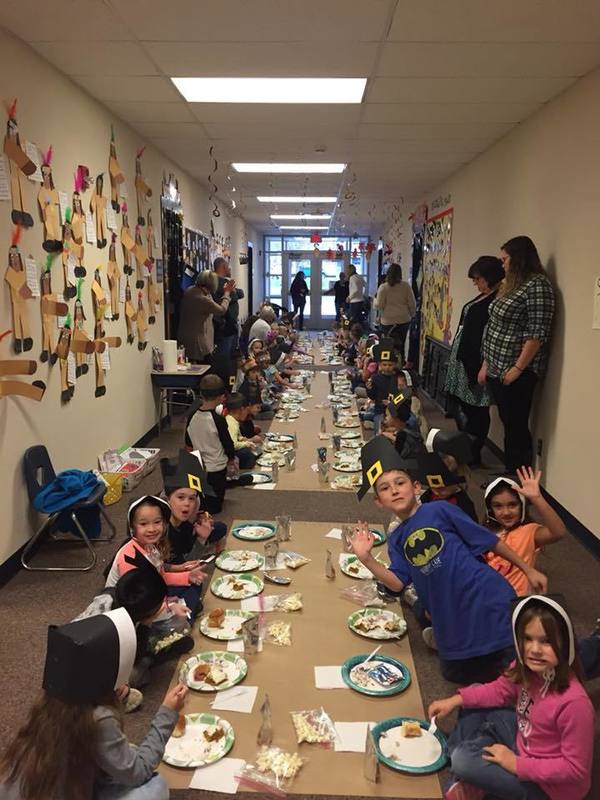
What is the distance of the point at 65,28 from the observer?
319 centimetres

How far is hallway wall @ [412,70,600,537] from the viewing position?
3.79 m

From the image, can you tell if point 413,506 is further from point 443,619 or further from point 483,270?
point 483,270

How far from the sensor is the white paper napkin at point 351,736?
204cm

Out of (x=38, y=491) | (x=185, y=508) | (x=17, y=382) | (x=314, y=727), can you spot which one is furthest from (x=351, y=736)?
(x=17, y=382)

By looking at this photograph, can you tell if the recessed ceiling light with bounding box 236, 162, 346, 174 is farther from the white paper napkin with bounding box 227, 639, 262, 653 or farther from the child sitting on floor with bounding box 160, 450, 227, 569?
the white paper napkin with bounding box 227, 639, 262, 653

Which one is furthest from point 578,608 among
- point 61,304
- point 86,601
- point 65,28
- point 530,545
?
point 65,28

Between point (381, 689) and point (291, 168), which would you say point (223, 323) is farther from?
point (381, 689)

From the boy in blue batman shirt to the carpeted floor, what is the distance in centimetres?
24

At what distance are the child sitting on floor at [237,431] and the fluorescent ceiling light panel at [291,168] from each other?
3.24 metres

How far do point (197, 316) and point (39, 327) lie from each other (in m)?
3.61

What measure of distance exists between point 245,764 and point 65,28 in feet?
11.1

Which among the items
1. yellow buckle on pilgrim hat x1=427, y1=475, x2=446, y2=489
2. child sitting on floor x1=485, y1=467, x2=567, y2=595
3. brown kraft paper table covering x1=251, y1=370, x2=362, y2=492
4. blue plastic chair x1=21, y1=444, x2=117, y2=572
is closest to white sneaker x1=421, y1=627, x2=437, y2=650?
child sitting on floor x1=485, y1=467, x2=567, y2=595

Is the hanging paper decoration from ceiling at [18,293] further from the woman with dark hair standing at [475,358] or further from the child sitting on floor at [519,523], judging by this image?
the woman with dark hair standing at [475,358]

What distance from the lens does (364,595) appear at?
9.59 ft
